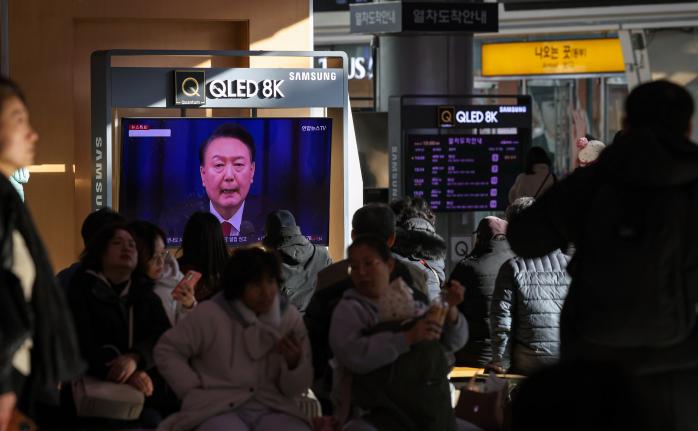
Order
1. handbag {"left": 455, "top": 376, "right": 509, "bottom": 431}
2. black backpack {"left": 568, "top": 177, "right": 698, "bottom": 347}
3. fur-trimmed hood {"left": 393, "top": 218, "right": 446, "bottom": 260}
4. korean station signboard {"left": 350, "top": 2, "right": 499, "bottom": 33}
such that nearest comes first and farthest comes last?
black backpack {"left": 568, "top": 177, "right": 698, "bottom": 347} → handbag {"left": 455, "top": 376, "right": 509, "bottom": 431} → fur-trimmed hood {"left": 393, "top": 218, "right": 446, "bottom": 260} → korean station signboard {"left": 350, "top": 2, "right": 499, "bottom": 33}

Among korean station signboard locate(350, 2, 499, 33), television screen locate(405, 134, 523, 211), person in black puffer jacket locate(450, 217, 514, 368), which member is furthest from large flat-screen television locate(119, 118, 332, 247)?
television screen locate(405, 134, 523, 211)

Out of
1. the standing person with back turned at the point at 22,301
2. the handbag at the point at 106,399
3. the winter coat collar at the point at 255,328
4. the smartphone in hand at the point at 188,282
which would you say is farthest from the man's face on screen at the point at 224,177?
the standing person with back turned at the point at 22,301

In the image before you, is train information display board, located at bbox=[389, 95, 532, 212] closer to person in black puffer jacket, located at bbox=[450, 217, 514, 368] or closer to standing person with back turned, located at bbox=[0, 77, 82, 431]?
person in black puffer jacket, located at bbox=[450, 217, 514, 368]

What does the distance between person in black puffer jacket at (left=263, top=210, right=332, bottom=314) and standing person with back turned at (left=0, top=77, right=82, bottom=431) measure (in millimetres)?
4120

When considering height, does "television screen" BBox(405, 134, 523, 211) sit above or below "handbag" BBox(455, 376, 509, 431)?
above

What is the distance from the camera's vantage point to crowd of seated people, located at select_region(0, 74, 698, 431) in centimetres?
342

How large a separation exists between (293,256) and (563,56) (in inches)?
573

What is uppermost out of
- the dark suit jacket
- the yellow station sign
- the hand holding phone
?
the yellow station sign

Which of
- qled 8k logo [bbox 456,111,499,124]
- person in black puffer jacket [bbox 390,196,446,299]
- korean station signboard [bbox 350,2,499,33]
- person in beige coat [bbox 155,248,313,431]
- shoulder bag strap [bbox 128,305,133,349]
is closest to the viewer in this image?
person in beige coat [bbox 155,248,313,431]

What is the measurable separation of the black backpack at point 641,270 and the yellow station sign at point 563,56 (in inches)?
697

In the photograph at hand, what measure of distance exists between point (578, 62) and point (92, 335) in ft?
56.5

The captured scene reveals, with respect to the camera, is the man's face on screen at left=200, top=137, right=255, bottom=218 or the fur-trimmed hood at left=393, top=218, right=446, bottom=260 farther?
the man's face on screen at left=200, top=137, right=255, bottom=218

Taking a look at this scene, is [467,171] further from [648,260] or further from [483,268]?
[648,260]

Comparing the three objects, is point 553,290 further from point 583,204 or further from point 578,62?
point 578,62
